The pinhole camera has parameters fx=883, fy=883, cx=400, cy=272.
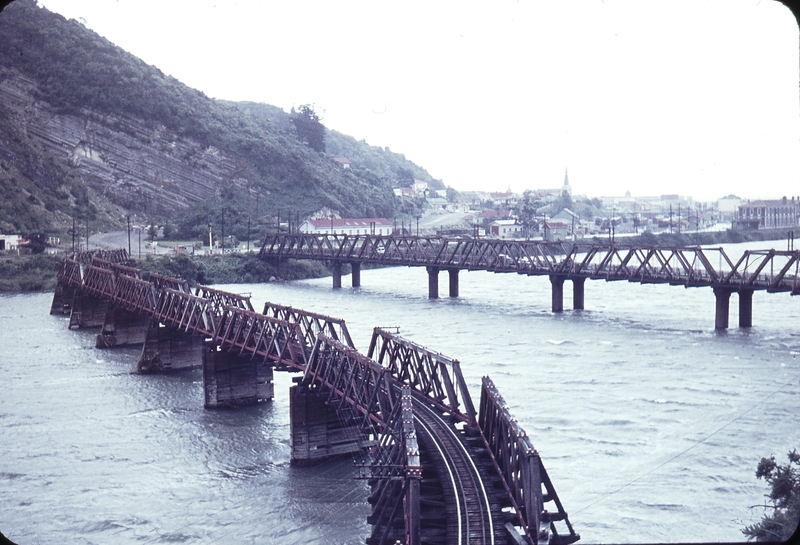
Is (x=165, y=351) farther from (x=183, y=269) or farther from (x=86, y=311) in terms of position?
(x=183, y=269)

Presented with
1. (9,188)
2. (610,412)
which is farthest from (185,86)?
(610,412)

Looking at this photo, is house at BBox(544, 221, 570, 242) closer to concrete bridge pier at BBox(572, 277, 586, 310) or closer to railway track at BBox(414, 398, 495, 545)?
concrete bridge pier at BBox(572, 277, 586, 310)

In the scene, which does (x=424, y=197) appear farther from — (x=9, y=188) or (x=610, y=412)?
(x=610, y=412)

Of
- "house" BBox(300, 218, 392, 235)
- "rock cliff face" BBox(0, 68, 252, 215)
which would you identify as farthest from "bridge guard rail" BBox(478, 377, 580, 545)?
"rock cliff face" BBox(0, 68, 252, 215)

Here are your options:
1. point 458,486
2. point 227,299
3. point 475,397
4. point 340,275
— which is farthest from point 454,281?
point 458,486

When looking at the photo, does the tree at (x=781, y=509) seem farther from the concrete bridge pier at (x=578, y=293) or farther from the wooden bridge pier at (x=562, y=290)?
the concrete bridge pier at (x=578, y=293)
